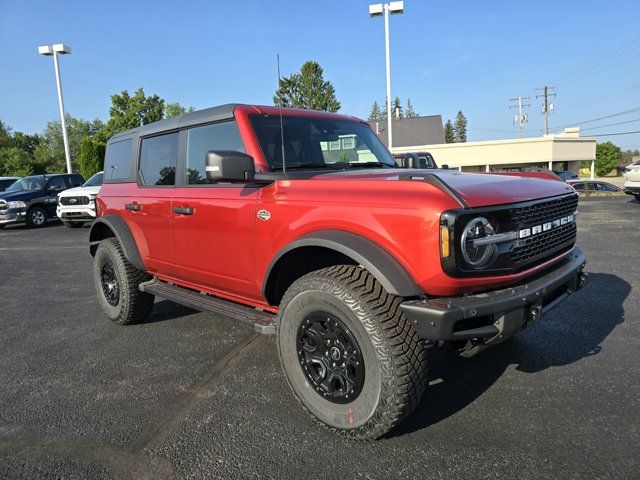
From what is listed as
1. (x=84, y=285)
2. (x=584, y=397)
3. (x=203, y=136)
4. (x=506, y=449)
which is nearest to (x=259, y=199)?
(x=203, y=136)

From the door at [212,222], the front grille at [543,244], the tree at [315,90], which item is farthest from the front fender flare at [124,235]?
the tree at [315,90]

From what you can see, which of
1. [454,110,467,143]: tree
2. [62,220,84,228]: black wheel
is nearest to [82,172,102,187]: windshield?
[62,220,84,228]: black wheel

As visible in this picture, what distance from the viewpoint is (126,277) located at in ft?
14.5

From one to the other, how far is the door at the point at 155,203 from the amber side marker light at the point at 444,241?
251 centimetres

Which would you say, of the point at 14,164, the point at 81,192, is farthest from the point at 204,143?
the point at 14,164

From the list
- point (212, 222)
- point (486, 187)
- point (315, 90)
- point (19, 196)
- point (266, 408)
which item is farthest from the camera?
point (315, 90)

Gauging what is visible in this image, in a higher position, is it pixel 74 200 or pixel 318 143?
pixel 318 143

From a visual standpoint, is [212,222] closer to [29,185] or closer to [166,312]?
[166,312]

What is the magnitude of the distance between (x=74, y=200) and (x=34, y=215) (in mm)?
3348

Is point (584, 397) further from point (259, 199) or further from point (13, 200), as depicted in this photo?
point (13, 200)

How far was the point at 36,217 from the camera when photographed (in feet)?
51.8

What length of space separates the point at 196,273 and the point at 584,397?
2.91m

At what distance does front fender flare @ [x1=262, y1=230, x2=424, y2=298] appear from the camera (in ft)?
7.46

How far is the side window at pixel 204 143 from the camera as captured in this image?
3.43 m
